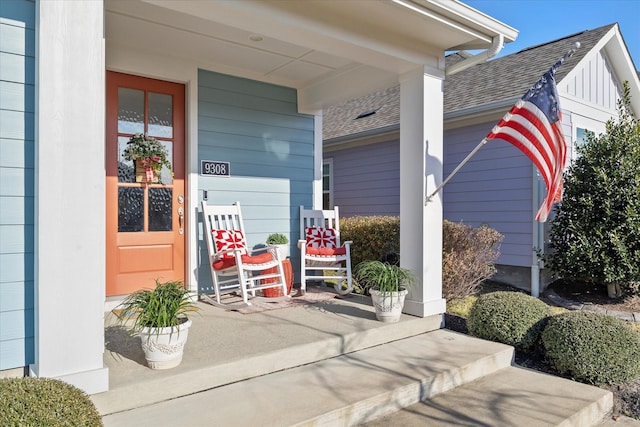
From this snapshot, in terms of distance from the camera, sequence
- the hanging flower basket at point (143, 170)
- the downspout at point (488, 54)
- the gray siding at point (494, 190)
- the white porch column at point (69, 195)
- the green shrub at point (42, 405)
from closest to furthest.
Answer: the green shrub at point (42, 405)
the white porch column at point (69, 195)
the downspout at point (488, 54)
the hanging flower basket at point (143, 170)
the gray siding at point (494, 190)

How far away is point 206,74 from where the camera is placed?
14.6 feet

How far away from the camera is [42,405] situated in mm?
1595

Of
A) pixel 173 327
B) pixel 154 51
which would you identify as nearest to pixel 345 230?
pixel 154 51

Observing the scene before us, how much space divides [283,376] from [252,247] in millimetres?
2338

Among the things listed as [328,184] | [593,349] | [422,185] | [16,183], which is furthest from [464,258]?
[328,184]

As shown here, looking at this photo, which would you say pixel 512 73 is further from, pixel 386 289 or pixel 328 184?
pixel 386 289

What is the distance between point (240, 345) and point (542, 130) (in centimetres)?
270

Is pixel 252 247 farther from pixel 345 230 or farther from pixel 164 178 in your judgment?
pixel 345 230

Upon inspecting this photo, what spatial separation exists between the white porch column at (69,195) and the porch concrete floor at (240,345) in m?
0.22

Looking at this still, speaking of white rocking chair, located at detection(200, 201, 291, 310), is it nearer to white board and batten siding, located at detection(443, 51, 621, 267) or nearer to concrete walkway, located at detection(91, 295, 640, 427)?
concrete walkway, located at detection(91, 295, 640, 427)

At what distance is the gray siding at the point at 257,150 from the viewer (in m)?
4.50

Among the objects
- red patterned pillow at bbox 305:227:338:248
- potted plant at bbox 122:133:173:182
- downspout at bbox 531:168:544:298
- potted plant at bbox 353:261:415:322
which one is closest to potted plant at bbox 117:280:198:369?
potted plant at bbox 353:261:415:322

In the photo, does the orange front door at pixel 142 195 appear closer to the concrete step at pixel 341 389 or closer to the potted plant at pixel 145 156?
the potted plant at pixel 145 156

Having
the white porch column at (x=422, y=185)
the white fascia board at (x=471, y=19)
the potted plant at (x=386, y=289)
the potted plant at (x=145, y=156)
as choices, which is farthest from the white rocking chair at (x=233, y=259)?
the white fascia board at (x=471, y=19)
